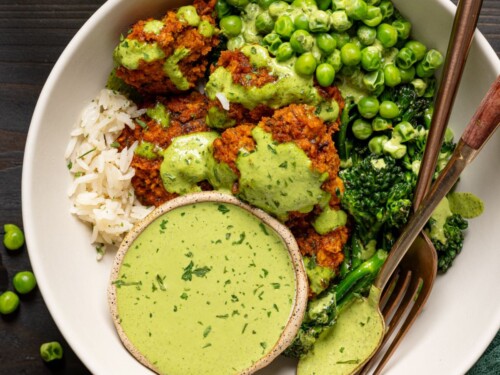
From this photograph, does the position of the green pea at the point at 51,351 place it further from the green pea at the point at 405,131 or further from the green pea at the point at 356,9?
the green pea at the point at 356,9

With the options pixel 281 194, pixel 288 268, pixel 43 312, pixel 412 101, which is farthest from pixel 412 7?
pixel 43 312

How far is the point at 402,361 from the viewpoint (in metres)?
3.61

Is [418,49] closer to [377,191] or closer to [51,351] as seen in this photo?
[377,191]

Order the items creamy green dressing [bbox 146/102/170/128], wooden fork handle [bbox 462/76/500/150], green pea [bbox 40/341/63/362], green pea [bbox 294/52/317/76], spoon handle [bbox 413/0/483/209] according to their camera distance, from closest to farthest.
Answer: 1. wooden fork handle [bbox 462/76/500/150]
2. spoon handle [bbox 413/0/483/209]
3. green pea [bbox 294/52/317/76]
4. creamy green dressing [bbox 146/102/170/128]
5. green pea [bbox 40/341/63/362]

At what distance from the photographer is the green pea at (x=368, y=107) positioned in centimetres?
354

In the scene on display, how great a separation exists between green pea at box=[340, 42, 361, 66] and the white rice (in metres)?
1.20

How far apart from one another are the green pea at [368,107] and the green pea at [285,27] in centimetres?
52

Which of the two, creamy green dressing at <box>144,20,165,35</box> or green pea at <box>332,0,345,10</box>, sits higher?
green pea at <box>332,0,345,10</box>

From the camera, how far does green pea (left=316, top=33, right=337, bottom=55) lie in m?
3.44

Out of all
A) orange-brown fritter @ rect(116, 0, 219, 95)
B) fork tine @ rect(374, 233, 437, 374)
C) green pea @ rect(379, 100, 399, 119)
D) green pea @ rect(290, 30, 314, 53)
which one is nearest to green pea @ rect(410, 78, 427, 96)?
green pea @ rect(379, 100, 399, 119)

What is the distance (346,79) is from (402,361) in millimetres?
1523

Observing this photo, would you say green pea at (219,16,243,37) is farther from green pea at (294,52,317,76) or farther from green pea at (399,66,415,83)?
green pea at (399,66,415,83)

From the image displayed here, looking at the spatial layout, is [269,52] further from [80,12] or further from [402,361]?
[402,361]

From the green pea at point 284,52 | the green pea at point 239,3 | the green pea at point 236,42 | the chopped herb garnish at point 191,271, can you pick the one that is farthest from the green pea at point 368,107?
the chopped herb garnish at point 191,271
